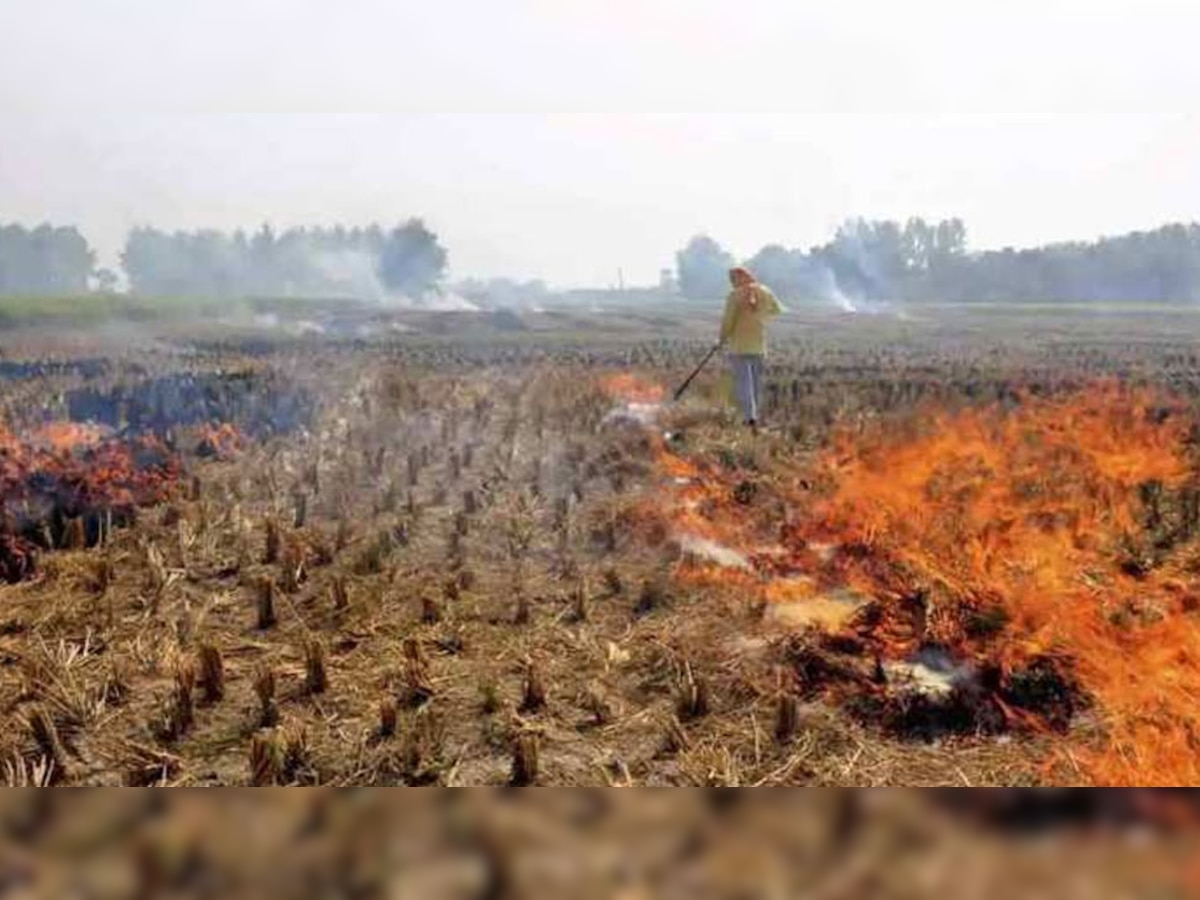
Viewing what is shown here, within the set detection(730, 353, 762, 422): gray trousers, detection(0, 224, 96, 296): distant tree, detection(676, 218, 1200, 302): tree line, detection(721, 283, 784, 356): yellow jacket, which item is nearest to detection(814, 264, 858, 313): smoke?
detection(676, 218, 1200, 302): tree line

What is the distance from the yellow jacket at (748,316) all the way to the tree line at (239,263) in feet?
218

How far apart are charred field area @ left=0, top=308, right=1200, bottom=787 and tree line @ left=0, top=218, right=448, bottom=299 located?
67.1 meters

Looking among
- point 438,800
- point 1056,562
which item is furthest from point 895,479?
point 438,800

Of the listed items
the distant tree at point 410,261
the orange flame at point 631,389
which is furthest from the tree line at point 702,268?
the orange flame at point 631,389

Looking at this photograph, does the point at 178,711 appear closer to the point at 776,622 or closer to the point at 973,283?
the point at 776,622

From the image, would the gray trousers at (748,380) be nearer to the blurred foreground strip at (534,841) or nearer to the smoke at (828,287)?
the blurred foreground strip at (534,841)

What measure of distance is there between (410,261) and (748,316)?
7260cm

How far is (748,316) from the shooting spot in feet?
38.3

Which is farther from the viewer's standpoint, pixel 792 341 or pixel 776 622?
pixel 792 341

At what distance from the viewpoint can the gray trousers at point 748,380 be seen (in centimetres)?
1213

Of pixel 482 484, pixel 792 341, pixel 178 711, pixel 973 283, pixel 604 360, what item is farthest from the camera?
pixel 973 283

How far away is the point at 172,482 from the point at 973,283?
83653 millimetres

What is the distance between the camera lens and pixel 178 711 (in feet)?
15.1

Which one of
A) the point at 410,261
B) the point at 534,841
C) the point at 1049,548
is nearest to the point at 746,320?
the point at 1049,548
